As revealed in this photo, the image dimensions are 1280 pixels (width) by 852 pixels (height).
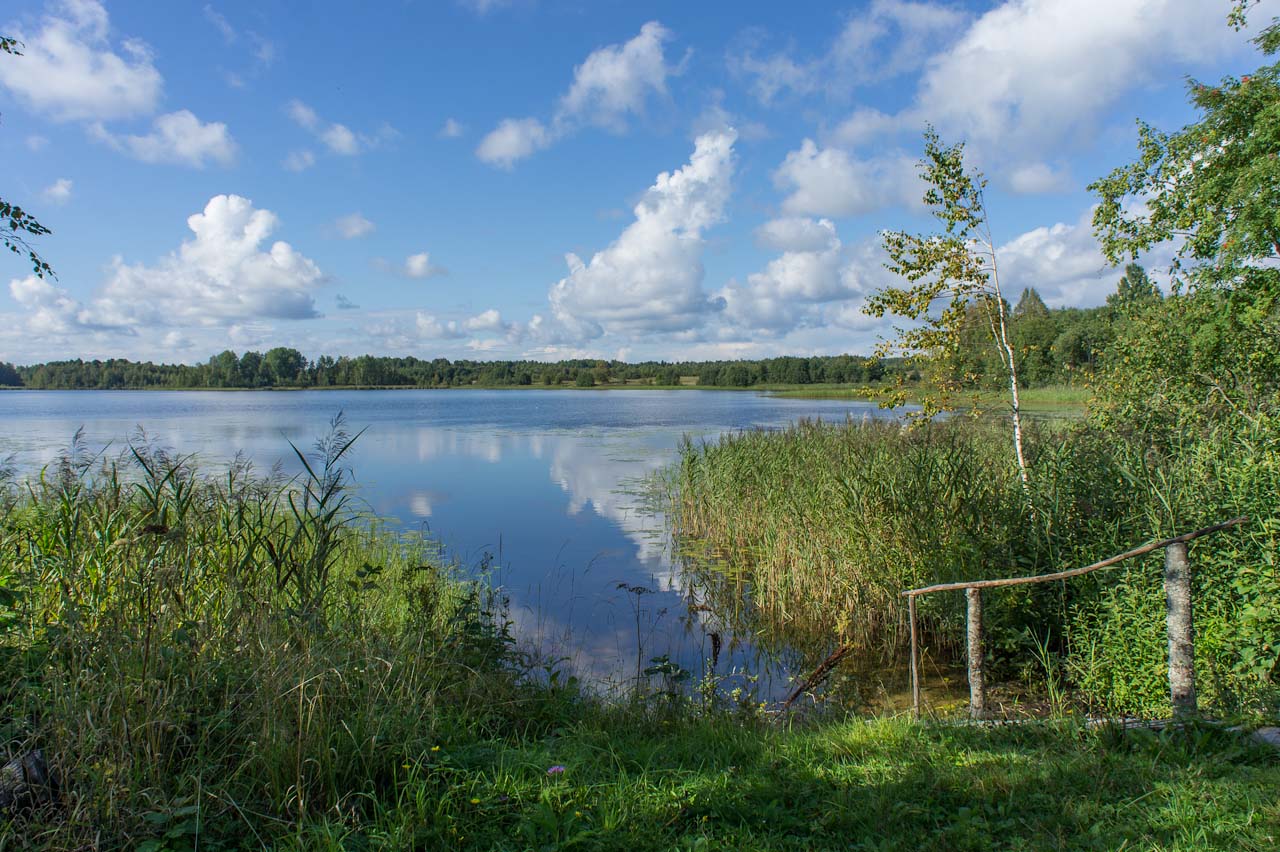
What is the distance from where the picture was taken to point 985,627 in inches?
270

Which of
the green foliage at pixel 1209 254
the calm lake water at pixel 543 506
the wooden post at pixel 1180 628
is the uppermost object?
the green foliage at pixel 1209 254

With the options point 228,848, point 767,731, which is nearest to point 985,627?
point 767,731

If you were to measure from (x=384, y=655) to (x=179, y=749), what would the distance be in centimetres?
159

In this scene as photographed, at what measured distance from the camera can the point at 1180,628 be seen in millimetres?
4410

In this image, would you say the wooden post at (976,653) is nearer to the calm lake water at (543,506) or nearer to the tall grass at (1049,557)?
the tall grass at (1049,557)

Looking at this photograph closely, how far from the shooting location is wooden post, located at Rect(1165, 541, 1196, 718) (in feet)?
14.2

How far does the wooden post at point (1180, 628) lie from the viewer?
432cm

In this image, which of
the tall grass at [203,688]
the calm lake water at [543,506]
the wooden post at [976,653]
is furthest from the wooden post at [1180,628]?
the tall grass at [203,688]

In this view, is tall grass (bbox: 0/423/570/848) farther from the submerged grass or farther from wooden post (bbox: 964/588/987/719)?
wooden post (bbox: 964/588/987/719)

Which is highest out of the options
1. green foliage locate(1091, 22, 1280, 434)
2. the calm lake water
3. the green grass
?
green foliage locate(1091, 22, 1280, 434)

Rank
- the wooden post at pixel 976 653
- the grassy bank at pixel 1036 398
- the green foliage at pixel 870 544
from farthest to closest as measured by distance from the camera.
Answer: the grassy bank at pixel 1036 398
the green foliage at pixel 870 544
the wooden post at pixel 976 653

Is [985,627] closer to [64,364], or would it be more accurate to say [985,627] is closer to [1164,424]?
[1164,424]

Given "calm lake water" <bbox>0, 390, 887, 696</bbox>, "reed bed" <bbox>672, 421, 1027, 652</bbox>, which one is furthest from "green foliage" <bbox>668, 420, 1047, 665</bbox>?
"calm lake water" <bbox>0, 390, 887, 696</bbox>

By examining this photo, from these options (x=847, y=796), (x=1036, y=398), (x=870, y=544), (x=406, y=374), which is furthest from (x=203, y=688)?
(x=406, y=374)
